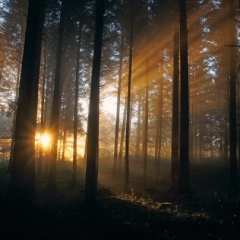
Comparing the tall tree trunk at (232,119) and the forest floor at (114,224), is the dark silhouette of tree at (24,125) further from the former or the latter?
the tall tree trunk at (232,119)

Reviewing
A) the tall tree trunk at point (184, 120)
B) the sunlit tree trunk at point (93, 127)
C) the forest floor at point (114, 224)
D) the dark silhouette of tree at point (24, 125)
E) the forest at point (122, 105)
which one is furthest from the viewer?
the tall tree trunk at point (184, 120)

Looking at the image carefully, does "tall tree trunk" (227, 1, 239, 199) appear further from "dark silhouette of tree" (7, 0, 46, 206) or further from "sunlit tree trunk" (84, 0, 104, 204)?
"dark silhouette of tree" (7, 0, 46, 206)

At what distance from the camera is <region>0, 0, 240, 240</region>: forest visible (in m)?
8.25

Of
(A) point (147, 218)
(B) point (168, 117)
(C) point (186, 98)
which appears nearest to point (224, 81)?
(B) point (168, 117)

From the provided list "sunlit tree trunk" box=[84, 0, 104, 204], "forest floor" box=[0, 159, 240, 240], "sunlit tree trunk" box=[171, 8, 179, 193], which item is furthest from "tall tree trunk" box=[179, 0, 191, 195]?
"sunlit tree trunk" box=[84, 0, 104, 204]

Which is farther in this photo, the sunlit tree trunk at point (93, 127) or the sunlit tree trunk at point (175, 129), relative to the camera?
the sunlit tree trunk at point (175, 129)

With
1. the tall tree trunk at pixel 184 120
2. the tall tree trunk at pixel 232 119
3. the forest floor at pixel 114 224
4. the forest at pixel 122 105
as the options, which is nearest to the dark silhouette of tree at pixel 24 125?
the forest at pixel 122 105

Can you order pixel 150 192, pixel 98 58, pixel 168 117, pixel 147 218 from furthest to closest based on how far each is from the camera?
pixel 168 117, pixel 150 192, pixel 98 58, pixel 147 218

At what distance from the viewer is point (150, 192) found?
56.7 feet

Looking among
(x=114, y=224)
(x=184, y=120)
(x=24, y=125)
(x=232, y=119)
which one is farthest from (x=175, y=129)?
(x=114, y=224)

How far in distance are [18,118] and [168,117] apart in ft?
97.6

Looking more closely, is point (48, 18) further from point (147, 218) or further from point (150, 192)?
point (147, 218)

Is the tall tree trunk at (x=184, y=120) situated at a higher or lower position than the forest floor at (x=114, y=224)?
higher

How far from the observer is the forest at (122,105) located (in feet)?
27.1
